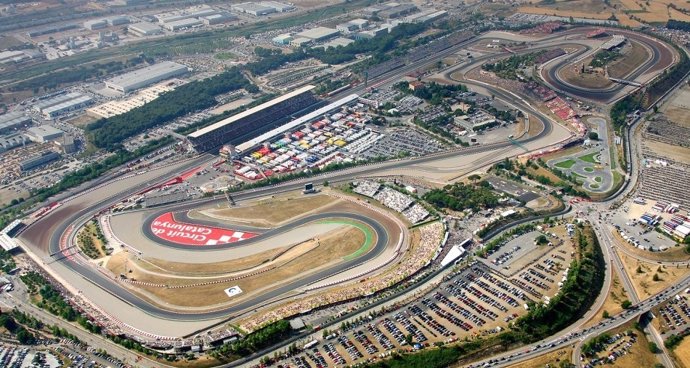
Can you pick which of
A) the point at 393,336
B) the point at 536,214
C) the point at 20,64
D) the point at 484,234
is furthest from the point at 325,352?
the point at 20,64

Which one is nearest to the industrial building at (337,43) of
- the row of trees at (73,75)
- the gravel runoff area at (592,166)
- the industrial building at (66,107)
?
the row of trees at (73,75)

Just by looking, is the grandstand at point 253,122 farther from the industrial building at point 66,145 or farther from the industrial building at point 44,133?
the industrial building at point 44,133

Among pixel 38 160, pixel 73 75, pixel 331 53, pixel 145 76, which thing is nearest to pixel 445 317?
pixel 38 160

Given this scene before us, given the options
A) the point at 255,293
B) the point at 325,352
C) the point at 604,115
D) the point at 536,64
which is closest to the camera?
the point at 325,352

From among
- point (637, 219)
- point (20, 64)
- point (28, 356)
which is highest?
point (20, 64)

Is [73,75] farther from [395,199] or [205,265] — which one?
[395,199]

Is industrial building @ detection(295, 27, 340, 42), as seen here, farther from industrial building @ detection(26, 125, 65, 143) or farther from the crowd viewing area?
the crowd viewing area

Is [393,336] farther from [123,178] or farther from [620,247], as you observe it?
[123,178]

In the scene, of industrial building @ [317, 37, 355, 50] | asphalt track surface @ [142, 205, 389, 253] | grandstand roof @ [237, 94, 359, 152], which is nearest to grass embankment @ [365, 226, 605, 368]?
asphalt track surface @ [142, 205, 389, 253]
